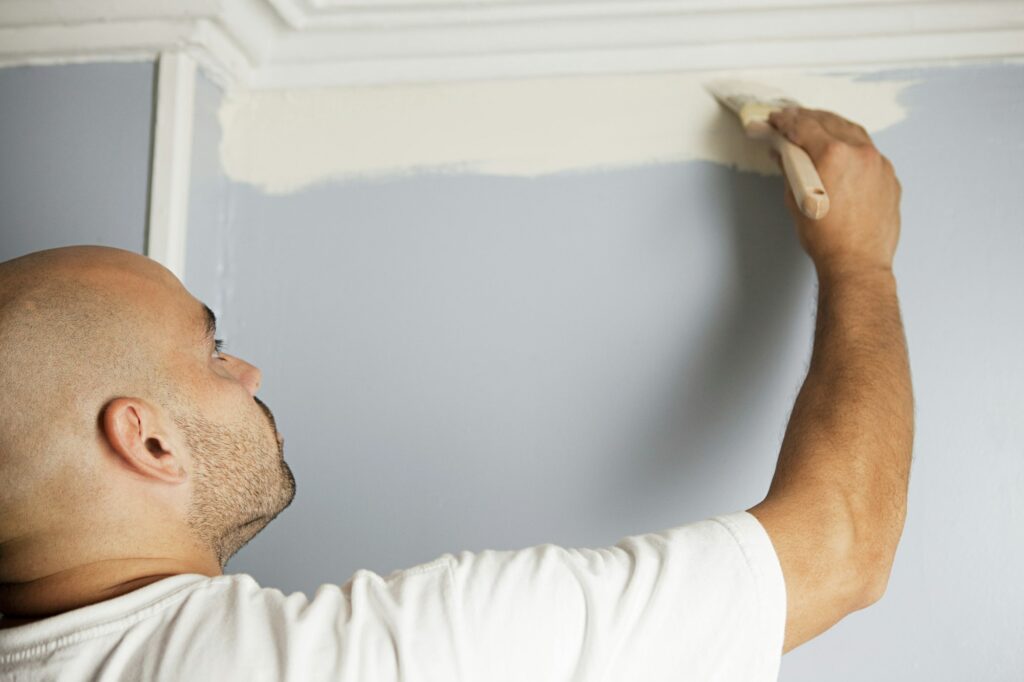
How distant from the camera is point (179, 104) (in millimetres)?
1337

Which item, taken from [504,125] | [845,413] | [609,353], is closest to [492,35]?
Result: [504,125]

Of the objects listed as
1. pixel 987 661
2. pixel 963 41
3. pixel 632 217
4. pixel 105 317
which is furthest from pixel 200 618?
pixel 963 41

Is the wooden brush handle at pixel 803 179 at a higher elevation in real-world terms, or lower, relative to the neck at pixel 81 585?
higher

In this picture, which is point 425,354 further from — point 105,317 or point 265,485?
point 105,317

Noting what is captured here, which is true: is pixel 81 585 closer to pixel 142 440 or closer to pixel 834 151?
pixel 142 440

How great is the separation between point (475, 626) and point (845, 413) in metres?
0.45

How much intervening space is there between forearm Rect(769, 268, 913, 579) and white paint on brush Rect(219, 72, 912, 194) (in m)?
0.26

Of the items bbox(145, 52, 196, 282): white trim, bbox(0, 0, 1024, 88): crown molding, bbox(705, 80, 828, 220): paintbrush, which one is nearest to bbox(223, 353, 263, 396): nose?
bbox(145, 52, 196, 282): white trim

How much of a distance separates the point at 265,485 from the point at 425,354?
1.12 ft

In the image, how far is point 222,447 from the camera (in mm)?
1032

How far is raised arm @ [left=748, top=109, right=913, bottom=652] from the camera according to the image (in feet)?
3.00

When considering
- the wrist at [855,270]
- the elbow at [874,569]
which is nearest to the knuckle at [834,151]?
the wrist at [855,270]

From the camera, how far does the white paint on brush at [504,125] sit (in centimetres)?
131

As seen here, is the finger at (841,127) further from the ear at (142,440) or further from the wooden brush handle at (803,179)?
the ear at (142,440)
